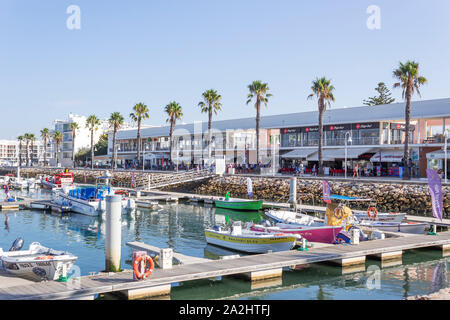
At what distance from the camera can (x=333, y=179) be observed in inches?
1880

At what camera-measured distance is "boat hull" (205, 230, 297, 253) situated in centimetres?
2214

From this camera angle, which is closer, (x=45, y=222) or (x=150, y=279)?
(x=150, y=279)

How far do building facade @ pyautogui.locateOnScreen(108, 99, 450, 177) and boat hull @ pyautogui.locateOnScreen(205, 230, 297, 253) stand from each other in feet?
93.3

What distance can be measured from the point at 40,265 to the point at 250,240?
10.2 metres

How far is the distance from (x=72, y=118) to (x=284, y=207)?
4393 inches

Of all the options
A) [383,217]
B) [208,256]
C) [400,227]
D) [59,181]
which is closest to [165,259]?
[208,256]

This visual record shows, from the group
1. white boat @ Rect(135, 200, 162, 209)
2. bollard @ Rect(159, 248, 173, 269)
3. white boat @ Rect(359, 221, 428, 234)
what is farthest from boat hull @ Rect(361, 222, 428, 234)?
white boat @ Rect(135, 200, 162, 209)

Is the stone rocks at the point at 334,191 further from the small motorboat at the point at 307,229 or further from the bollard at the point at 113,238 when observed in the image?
the bollard at the point at 113,238

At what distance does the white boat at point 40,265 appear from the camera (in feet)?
53.2

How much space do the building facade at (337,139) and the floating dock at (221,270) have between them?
27.4m

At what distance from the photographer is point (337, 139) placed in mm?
60281

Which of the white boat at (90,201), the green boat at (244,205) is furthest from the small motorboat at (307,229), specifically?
the white boat at (90,201)
